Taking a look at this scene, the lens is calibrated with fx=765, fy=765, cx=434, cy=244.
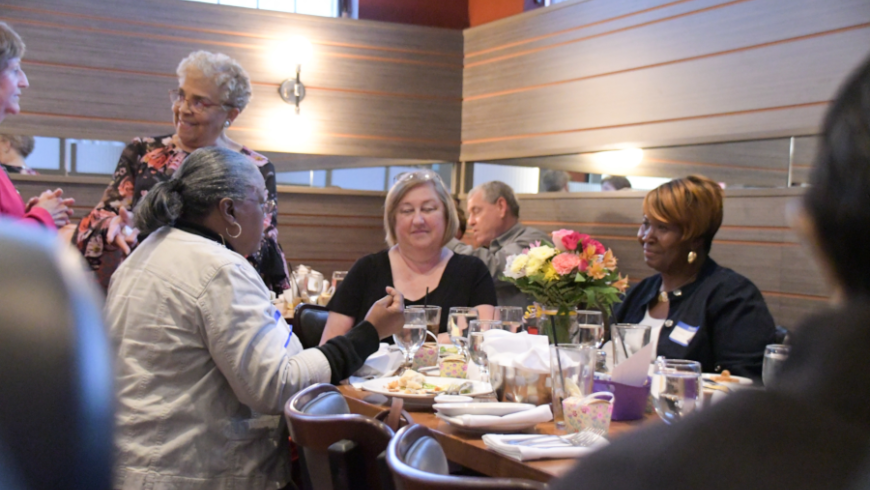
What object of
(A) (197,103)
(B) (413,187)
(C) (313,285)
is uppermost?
(A) (197,103)

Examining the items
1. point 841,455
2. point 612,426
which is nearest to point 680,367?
point 612,426

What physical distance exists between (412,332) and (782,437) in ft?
6.39

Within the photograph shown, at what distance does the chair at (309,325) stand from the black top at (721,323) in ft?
4.40

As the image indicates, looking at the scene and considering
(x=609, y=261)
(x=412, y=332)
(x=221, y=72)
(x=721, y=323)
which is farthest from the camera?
(x=221, y=72)

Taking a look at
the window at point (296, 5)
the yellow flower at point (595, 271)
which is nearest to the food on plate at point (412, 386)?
the yellow flower at point (595, 271)

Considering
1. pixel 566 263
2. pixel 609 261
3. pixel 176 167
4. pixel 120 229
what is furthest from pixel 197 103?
pixel 609 261

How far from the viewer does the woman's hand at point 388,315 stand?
2295mm

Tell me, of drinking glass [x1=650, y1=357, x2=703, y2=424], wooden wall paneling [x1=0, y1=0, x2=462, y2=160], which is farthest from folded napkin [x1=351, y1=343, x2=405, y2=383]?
wooden wall paneling [x1=0, y1=0, x2=462, y2=160]

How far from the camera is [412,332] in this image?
2.30m

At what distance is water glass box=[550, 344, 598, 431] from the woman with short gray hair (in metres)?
0.71

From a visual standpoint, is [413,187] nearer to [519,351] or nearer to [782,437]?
[519,351]

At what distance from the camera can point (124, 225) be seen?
302 centimetres

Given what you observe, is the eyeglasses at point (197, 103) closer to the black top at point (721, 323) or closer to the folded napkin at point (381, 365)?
the folded napkin at point (381, 365)

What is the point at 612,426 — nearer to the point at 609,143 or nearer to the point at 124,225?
the point at 124,225
